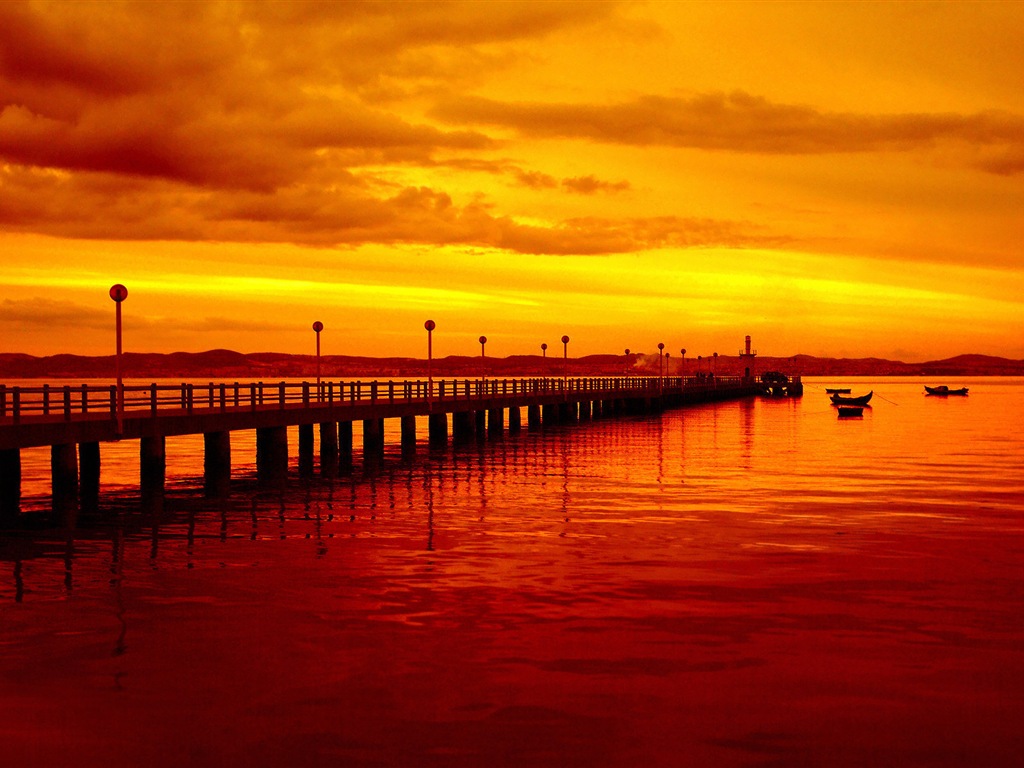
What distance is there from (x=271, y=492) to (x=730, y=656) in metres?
24.9

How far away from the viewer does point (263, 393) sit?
231 feet

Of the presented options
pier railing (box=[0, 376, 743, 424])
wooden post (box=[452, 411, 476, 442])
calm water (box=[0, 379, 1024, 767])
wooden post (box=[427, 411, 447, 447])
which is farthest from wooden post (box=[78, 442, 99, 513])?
wooden post (box=[452, 411, 476, 442])

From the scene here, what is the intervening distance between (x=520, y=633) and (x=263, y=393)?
56264 mm

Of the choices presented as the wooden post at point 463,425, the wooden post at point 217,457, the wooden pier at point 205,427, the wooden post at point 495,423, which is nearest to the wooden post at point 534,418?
the wooden pier at point 205,427

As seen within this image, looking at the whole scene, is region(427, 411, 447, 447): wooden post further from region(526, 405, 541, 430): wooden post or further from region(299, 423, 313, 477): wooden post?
region(526, 405, 541, 430): wooden post

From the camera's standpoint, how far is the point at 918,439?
67312mm

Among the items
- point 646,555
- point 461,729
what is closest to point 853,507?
point 646,555

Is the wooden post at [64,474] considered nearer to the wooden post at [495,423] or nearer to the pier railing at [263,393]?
the pier railing at [263,393]

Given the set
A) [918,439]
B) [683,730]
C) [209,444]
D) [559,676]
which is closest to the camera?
[683,730]

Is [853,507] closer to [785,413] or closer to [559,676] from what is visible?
[559,676]

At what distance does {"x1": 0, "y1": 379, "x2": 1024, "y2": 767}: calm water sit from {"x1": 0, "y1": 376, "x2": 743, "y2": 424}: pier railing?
3.77m

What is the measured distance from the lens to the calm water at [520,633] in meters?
11.7

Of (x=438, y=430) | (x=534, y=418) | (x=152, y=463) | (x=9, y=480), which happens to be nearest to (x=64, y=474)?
(x=9, y=480)

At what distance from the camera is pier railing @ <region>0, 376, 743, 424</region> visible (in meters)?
34.9
